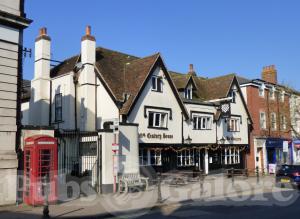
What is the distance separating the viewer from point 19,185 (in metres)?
15.7

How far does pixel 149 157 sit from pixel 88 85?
622 cm

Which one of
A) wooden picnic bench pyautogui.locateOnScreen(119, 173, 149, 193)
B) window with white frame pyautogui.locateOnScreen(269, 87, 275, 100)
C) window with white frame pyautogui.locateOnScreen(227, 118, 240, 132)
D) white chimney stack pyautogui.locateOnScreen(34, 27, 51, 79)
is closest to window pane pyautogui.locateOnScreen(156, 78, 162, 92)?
wooden picnic bench pyautogui.locateOnScreen(119, 173, 149, 193)

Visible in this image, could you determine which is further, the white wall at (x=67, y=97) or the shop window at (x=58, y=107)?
the shop window at (x=58, y=107)

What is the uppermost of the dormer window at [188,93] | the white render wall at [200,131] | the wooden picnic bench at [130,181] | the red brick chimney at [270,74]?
the red brick chimney at [270,74]

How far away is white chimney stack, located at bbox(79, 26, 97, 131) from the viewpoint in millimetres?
25656

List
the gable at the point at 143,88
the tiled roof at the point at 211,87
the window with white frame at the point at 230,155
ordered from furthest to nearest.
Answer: the window with white frame at the point at 230,155 < the tiled roof at the point at 211,87 < the gable at the point at 143,88

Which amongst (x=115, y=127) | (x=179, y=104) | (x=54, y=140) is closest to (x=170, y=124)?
(x=179, y=104)

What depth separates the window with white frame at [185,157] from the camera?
28534mm

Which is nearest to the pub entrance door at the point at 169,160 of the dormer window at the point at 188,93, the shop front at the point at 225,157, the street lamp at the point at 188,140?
the street lamp at the point at 188,140

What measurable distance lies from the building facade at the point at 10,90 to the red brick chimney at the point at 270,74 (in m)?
31.4

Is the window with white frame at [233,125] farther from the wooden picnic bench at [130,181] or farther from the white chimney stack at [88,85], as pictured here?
the wooden picnic bench at [130,181]

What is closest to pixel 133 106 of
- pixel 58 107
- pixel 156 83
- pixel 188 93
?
pixel 156 83

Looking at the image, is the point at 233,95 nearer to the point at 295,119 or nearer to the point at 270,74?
the point at 295,119

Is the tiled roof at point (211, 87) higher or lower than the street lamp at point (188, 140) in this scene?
higher
